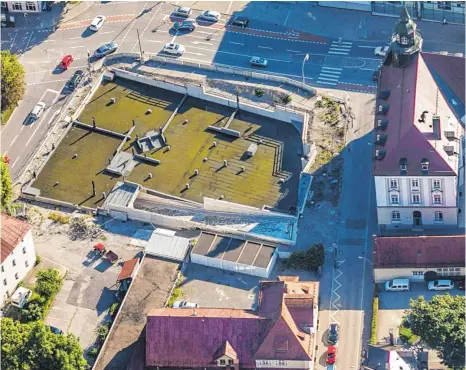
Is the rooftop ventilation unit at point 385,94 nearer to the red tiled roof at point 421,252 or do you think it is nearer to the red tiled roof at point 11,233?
the red tiled roof at point 421,252

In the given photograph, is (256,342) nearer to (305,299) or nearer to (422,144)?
(305,299)

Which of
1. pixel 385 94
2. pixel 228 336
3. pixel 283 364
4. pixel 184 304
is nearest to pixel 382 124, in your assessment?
pixel 385 94

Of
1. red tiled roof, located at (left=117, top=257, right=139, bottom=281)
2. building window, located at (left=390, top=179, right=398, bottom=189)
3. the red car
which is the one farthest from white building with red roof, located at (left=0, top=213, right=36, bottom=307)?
building window, located at (left=390, top=179, right=398, bottom=189)

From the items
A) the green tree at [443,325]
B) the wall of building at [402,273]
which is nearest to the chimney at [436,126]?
the wall of building at [402,273]

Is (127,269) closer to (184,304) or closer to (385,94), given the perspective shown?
(184,304)

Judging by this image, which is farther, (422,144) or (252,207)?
(252,207)

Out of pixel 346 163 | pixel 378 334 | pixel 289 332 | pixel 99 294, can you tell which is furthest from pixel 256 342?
pixel 346 163

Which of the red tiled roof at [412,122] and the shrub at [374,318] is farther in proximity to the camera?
the red tiled roof at [412,122]
